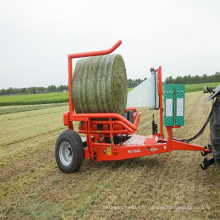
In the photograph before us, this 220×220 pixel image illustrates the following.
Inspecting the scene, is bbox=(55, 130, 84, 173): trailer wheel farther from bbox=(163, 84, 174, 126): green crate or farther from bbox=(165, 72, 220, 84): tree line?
bbox=(165, 72, 220, 84): tree line

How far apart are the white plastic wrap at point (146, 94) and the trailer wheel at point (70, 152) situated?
1.69 meters

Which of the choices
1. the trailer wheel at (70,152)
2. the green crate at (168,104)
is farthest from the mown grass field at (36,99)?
the green crate at (168,104)

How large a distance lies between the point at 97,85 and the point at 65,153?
1602mm

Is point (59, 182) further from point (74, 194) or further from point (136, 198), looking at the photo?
point (136, 198)

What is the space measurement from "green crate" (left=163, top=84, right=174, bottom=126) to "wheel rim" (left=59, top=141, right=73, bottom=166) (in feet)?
6.72

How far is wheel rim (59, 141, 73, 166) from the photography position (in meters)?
5.00

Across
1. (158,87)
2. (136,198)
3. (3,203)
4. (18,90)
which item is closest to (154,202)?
(136,198)

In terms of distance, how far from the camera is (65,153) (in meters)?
5.10

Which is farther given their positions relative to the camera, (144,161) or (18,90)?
(18,90)

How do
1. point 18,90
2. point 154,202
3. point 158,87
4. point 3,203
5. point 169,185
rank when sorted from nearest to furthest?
point 154,202
point 3,203
point 169,185
point 158,87
point 18,90

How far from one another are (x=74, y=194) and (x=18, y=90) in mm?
77473

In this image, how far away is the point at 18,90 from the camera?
2980 inches

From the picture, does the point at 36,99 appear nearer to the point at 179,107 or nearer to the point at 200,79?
the point at 179,107

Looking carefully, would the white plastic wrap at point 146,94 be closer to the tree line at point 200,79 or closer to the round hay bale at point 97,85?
the round hay bale at point 97,85
